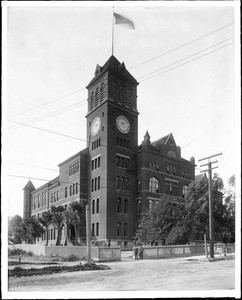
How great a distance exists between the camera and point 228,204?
35656 mm

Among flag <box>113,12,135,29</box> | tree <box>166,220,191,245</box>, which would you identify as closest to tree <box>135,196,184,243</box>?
tree <box>166,220,191,245</box>

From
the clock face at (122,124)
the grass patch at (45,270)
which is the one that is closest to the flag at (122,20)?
the grass patch at (45,270)

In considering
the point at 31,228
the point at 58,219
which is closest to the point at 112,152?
the point at 58,219

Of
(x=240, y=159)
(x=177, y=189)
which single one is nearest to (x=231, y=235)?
(x=177, y=189)

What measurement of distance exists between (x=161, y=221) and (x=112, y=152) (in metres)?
13.2

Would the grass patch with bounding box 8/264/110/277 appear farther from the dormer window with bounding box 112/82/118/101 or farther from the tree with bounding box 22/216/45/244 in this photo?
the dormer window with bounding box 112/82/118/101

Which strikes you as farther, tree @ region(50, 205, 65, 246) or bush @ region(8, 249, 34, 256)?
tree @ region(50, 205, 65, 246)

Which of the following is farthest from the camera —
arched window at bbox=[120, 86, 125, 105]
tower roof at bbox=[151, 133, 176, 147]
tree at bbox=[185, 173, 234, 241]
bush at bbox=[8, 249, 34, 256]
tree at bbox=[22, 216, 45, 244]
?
tower roof at bbox=[151, 133, 176, 147]

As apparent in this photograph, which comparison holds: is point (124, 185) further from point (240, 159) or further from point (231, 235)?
point (240, 159)

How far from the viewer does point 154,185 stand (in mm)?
53219

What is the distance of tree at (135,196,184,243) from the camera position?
39.0 m

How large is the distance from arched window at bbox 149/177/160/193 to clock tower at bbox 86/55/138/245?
2346 mm

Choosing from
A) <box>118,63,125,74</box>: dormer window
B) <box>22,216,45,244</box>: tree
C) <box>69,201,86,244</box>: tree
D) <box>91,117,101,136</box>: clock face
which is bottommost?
<box>22,216,45,244</box>: tree

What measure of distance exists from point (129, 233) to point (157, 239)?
1049 cm
